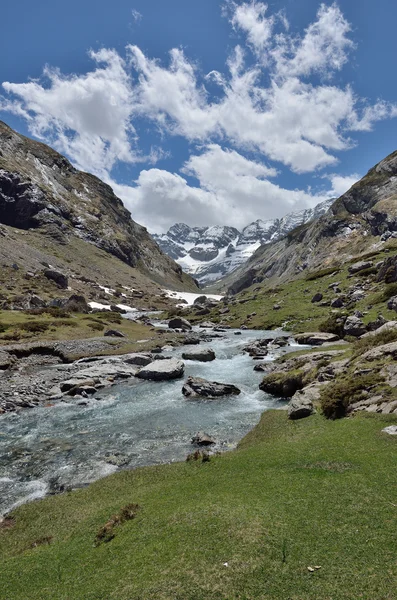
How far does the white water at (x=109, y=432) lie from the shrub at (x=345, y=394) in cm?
687

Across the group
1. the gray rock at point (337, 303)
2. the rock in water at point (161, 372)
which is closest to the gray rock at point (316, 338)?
the gray rock at point (337, 303)

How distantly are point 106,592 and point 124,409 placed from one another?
24.0 meters

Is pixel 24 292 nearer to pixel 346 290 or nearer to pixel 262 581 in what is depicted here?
pixel 346 290

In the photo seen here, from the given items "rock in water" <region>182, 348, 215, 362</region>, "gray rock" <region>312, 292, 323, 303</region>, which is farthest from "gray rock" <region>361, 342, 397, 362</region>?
"gray rock" <region>312, 292, 323, 303</region>

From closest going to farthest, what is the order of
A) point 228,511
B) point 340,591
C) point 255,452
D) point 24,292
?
point 340,591, point 228,511, point 255,452, point 24,292

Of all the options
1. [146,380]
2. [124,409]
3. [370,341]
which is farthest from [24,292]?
[370,341]

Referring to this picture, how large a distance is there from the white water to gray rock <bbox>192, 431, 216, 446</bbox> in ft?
2.47

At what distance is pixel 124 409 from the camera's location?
34.4 meters

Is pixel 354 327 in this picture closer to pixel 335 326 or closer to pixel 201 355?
pixel 335 326

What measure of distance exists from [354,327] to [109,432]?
1741 inches

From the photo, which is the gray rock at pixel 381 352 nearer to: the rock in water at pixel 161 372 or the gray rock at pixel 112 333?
the rock in water at pixel 161 372

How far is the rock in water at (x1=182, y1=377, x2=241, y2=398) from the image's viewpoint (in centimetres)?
3781

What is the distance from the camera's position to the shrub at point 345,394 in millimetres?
25266

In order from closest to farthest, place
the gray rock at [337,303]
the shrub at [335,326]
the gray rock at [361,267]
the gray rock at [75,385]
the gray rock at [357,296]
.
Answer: the gray rock at [75,385] → the shrub at [335,326] → the gray rock at [357,296] → the gray rock at [337,303] → the gray rock at [361,267]
